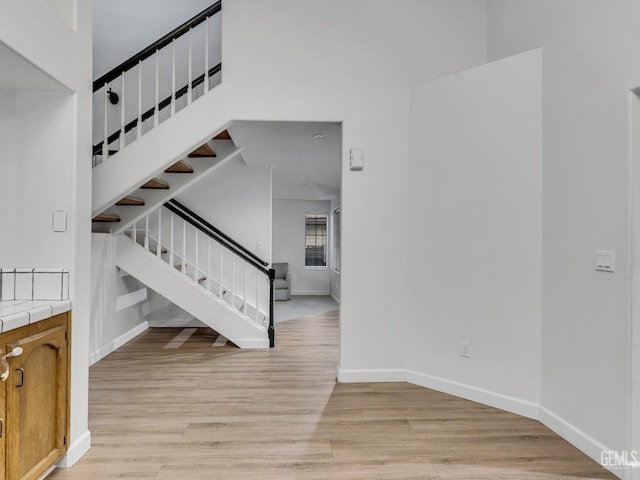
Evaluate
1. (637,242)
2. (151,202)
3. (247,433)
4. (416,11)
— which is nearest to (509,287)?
(637,242)

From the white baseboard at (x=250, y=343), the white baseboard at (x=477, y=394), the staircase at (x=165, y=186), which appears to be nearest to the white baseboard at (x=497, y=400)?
the white baseboard at (x=477, y=394)

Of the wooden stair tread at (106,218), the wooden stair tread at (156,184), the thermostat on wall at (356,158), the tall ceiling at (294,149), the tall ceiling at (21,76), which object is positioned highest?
the tall ceiling at (294,149)

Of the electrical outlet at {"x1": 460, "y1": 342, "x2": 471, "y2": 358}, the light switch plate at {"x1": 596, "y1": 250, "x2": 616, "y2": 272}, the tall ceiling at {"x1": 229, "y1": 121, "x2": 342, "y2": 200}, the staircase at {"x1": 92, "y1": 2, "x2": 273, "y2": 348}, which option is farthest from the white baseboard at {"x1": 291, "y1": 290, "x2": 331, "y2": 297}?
the light switch plate at {"x1": 596, "y1": 250, "x2": 616, "y2": 272}

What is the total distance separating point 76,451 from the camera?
2.30 metres

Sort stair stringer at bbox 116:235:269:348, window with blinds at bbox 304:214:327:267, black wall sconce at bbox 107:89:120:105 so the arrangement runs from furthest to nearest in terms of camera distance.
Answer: window with blinds at bbox 304:214:327:267 < black wall sconce at bbox 107:89:120:105 < stair stringer at bbox 116:235:269:348

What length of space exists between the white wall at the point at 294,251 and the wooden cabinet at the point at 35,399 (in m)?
8.03

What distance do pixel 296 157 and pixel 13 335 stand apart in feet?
14.4

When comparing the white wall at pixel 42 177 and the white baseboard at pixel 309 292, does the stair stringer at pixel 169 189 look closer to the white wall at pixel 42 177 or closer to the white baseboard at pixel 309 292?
the white wall at pixel 42 177

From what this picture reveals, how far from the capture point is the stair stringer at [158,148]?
10.9 ft

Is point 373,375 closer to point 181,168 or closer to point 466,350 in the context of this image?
point 466,350

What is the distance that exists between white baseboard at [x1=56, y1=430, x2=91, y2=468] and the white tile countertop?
765mm

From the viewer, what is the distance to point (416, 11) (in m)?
3.58

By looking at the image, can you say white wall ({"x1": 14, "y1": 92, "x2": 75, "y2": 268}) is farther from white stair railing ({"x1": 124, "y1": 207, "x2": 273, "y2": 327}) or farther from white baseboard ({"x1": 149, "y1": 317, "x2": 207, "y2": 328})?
white baseboard ({"x1": 149, "y1": 317, "x2": 207, "y2": 328})

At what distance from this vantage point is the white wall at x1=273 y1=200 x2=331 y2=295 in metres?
10.2
